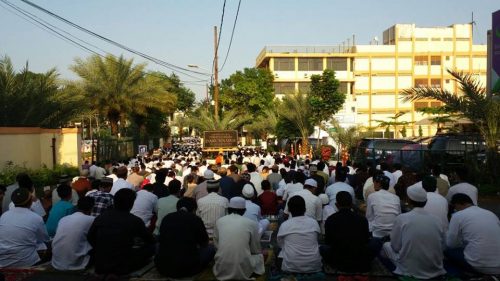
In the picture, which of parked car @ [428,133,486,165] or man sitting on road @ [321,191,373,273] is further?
parked car @ [428,133,486,165]

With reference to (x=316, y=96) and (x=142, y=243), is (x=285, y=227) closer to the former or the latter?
(x=142, y=243)

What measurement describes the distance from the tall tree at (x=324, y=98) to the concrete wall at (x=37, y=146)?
17.6 m

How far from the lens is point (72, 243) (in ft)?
22.4

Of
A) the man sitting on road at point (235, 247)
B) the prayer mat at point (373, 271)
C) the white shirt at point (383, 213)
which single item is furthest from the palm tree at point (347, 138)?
the man sitting on road at point (235, 247)

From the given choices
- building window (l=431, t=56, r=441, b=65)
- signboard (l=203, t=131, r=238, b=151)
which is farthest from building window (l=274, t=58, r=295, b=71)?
signboard (l=203, t=131, r=238, b=151)

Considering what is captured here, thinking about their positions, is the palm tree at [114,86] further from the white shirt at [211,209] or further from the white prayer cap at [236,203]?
the white prayer cap at [236,203]

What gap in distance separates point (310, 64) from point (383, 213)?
56526mm

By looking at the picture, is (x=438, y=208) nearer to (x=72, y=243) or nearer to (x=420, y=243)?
(x=420, y=243)

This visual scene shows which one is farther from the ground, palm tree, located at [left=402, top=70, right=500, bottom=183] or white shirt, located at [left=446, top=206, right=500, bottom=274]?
palm tree, located at [left=402, top=70, right=500, bottom=183]

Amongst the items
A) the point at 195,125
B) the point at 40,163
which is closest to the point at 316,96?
the point at 195,125

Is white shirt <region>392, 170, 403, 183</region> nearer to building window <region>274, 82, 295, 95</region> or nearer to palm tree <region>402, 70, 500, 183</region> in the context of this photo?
palm tree <region>402, 70, 500, 183</region>

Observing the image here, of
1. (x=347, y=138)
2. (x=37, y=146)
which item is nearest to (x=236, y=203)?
(x=37, y=146)

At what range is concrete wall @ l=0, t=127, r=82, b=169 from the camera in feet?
54.4

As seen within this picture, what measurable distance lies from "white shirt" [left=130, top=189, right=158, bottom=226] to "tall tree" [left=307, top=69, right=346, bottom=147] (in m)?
25.3
